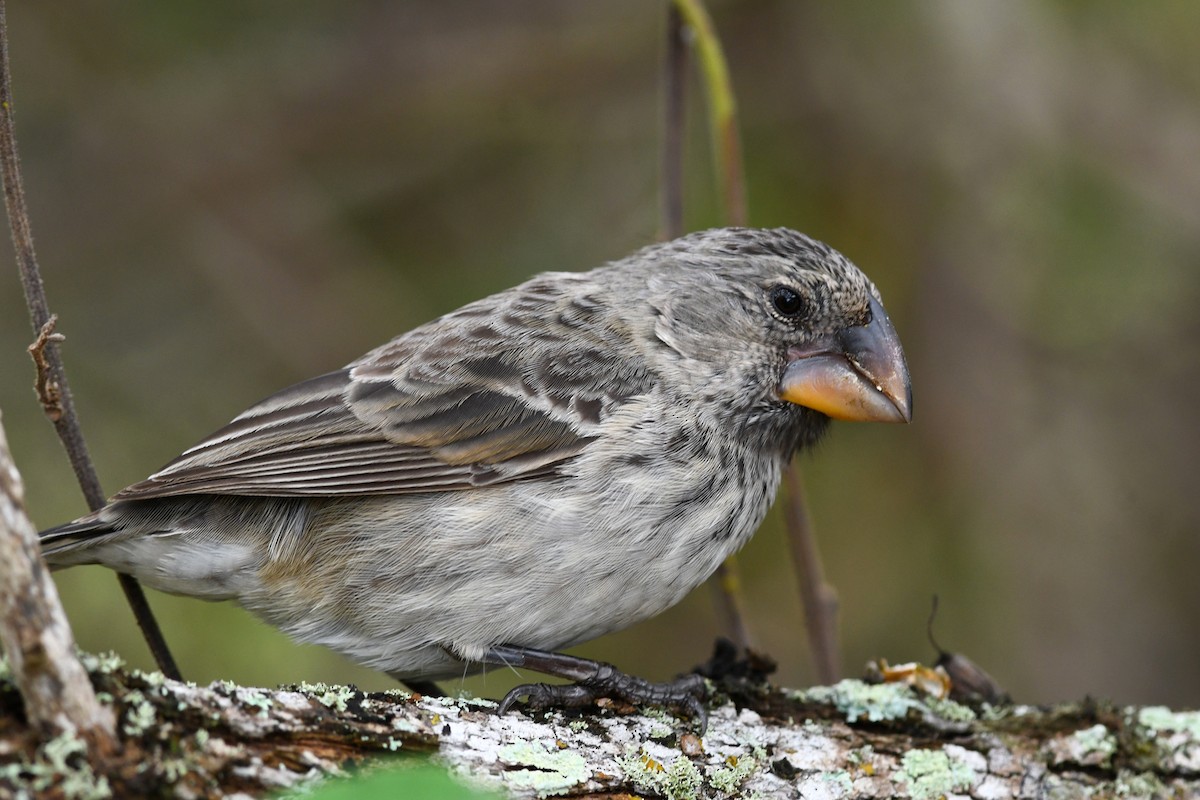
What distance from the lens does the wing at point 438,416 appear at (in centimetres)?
402

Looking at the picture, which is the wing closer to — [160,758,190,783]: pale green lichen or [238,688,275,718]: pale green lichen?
[238,688,275,718]: pale green lichen

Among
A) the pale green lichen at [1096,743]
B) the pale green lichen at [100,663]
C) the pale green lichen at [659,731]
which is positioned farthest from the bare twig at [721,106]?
the pale green lichen at [100,663]

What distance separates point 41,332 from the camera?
3.31m

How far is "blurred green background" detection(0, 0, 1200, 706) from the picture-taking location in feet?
23.2

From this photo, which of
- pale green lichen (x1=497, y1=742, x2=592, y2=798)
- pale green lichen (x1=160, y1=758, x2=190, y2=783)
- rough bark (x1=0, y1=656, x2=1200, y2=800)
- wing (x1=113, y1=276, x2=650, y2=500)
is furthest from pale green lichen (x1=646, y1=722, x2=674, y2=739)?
pale green lichen (x1=160, y1=758, x2=190, y2=783)

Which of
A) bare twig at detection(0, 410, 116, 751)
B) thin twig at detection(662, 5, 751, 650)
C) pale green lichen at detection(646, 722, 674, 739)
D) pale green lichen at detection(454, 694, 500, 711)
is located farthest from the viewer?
thin twig at detection(662, 5, 751, 650)

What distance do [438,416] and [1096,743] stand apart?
2356 millimetres

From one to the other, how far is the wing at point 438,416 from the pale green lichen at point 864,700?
44.2 inches

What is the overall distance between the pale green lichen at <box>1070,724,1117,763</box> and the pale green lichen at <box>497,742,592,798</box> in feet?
5.56

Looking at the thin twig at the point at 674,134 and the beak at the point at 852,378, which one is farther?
the thin twig at the point at 674,134

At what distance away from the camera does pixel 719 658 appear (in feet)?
13.8

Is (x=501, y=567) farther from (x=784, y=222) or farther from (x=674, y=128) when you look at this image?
(x=784, y=222)

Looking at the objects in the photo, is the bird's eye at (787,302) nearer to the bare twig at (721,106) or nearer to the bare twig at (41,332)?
the bare twig at (721,106)

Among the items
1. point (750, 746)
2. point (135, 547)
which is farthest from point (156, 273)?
point (750, 746)
